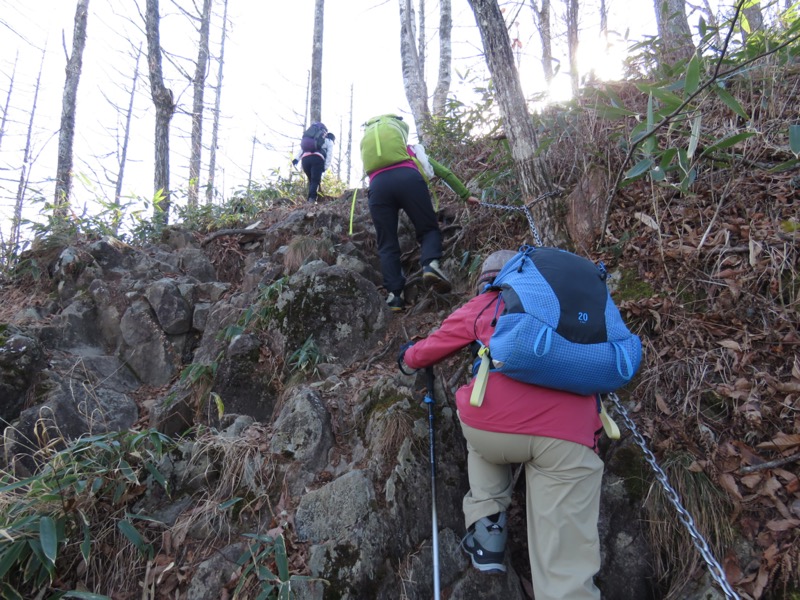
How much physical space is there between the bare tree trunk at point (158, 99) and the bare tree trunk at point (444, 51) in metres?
5.93

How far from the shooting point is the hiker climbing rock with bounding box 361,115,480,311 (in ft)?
15.5

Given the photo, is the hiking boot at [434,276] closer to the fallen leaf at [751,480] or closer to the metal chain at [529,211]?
the metal chain at [529,211]

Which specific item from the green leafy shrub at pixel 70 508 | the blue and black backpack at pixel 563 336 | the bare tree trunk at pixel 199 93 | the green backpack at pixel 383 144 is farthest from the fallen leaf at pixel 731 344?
the bare tree trunk at pixel 199 93

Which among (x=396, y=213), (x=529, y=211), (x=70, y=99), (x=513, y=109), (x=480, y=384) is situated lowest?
(x=480, y=384)

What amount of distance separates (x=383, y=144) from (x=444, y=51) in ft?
24.7

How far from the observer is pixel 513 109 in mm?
4371

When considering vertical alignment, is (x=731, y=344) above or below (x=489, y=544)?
above

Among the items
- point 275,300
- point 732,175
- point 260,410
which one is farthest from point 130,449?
point 732,175

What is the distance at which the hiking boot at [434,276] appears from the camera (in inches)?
184

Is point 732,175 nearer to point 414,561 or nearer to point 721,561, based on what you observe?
point 721,561

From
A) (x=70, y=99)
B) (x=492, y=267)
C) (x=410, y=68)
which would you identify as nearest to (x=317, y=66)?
(x=410, y=68)

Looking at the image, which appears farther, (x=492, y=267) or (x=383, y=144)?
(x=383, y=144)

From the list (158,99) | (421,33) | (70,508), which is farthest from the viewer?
(421,33)

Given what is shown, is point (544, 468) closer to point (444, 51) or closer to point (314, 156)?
point (314, 156)
